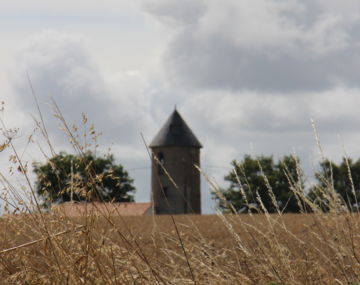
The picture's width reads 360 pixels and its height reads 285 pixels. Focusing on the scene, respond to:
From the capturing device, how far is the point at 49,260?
12.0ft

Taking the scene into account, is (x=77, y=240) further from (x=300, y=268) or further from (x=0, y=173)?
(x=300, y=268)

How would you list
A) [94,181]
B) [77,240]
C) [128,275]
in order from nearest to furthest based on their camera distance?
[94,181] < [77,240] < [128,275]

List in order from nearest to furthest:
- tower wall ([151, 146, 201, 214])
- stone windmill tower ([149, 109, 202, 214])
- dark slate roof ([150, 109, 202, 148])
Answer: tower wall ([151, 146, 201, 214])
stone windmill tower ([149, 109, 202, 214])
dark slate roof ([150, 109, 202, 148])

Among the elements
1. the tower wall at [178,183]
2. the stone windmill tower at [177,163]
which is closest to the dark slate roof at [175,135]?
the stone windmill tower at [177,163]

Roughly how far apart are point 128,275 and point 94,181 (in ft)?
2.50

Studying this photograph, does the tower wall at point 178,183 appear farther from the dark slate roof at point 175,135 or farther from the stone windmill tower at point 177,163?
the dark slate roof at point 175,135

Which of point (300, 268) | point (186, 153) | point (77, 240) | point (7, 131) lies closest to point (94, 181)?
point (77, 240)

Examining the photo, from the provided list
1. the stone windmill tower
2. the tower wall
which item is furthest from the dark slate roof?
the tower wall

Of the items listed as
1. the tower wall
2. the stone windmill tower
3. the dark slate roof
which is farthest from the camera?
the dark slate roof

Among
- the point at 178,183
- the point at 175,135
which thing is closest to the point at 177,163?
the point at 178,183

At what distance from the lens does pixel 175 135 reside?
182ft

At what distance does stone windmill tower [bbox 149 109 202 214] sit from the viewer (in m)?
50.6

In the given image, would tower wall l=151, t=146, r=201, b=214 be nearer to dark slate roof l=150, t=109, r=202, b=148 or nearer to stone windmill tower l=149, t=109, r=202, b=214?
stone windmill tower l=149, t=109, r=202, b=214

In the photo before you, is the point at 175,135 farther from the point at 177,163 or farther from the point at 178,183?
the point at 178,183
